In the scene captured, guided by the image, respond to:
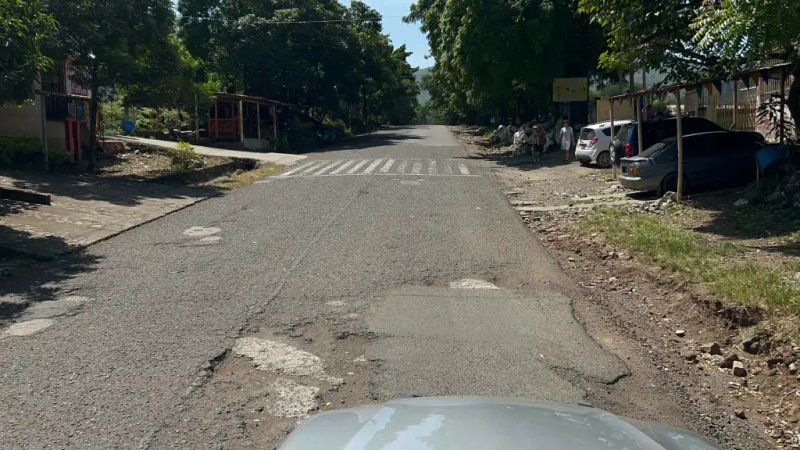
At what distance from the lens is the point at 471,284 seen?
1016cm

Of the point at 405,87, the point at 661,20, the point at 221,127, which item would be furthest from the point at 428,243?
the point at 405,87

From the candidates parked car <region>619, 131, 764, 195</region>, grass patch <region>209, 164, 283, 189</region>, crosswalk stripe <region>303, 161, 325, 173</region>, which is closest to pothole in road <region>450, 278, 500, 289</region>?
parked car <region>619, 131, 764, 195</region>

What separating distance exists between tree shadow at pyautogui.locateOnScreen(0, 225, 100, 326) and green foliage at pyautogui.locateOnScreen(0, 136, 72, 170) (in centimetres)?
1064

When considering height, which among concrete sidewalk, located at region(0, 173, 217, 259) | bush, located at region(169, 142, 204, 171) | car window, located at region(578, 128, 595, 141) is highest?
car window, located at region(578, 128, 595, 141)

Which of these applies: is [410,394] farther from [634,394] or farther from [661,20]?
[661,20]

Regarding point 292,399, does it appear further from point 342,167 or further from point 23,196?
point 342,167

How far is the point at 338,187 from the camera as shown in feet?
72.2

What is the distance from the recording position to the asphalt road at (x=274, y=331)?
5.72 m

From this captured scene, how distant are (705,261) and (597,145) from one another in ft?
55.1

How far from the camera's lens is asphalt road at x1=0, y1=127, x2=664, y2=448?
18.8 feet

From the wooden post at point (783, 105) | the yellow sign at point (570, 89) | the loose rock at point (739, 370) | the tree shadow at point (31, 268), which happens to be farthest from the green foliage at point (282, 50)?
the loose rock at point (739, 370)

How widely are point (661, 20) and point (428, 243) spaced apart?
6.54 m

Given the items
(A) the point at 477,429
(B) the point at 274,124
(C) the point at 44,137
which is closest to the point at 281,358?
(A) the point at 477,429

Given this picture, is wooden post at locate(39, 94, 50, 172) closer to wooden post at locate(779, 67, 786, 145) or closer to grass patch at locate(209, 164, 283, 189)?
grass patch at locate(209, 164, 283, 189)
